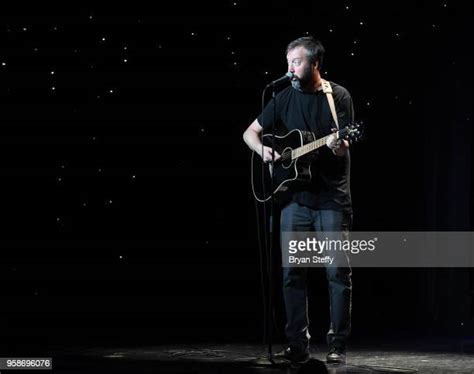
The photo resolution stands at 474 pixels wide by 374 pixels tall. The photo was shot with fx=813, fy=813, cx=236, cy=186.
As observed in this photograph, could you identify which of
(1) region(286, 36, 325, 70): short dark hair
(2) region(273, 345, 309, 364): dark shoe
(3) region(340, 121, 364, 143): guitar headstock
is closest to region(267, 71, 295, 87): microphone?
(1) region(286, 36, 325, 70): short dark hair

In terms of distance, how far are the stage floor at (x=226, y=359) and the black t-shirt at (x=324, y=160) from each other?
2.92ft

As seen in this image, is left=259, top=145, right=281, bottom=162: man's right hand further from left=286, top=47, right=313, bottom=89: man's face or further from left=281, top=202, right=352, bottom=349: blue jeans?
left=286, top=47, right=313, bottom=89: man's face

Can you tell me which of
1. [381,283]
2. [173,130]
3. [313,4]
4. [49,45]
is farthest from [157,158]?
[381,283]

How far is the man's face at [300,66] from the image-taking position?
14.8 feet

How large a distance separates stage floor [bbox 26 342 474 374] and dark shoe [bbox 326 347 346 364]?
6 centimetres

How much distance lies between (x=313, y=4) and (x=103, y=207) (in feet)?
8.21

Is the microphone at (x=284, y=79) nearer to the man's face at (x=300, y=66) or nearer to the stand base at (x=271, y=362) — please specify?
the man's face at (x=300, y=66)

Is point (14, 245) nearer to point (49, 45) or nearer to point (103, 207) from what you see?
point (103, 207)

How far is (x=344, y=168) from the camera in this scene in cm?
448

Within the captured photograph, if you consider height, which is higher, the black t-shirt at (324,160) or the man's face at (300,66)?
the man's face at (300,66)

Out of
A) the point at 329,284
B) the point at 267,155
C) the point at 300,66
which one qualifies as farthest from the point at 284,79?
the point at 329,284

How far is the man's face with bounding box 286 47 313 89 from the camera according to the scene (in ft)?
14.8

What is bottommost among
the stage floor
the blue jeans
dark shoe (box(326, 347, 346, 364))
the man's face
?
the stage floor

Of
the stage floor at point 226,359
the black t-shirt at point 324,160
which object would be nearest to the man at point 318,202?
the black t-shirt at point 324,160
